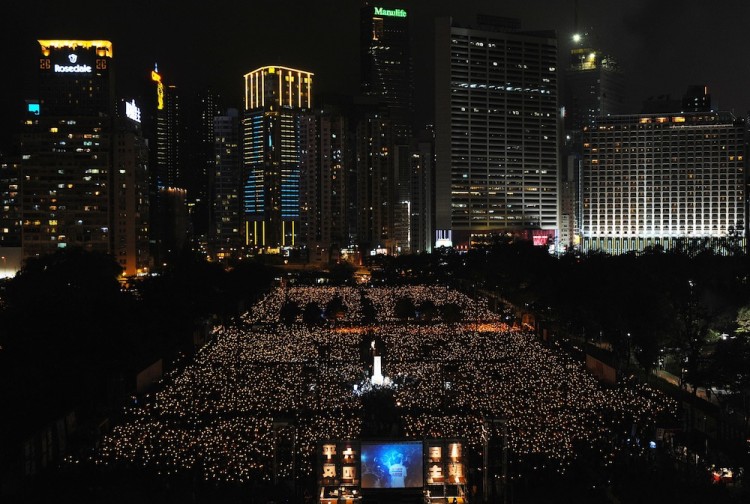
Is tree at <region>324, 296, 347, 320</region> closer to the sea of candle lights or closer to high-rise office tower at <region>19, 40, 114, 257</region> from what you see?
the sea of candle lights

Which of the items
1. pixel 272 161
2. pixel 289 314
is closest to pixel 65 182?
pixel 289 314

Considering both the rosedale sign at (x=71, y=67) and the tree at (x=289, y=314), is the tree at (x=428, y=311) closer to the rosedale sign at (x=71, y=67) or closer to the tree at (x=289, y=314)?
the tree at (x=289, y=314)

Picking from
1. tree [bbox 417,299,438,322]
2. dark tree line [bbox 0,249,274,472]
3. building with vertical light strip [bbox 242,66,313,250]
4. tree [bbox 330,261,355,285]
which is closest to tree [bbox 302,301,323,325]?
dark tree line [bbox 0,249,274,472]

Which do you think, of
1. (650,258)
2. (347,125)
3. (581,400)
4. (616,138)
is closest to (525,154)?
(616,138)

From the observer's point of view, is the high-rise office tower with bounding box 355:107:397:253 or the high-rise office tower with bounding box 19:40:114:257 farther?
the high-rise office tower with bounding box 355:107:397:253

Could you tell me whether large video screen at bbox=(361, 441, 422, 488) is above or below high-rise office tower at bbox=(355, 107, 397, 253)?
below

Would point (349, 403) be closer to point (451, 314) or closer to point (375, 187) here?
point (451, 314)
